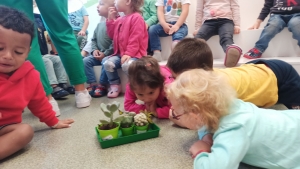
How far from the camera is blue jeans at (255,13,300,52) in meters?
1.39

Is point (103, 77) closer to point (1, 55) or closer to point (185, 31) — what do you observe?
point (185, 31)

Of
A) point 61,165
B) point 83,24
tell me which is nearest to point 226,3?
point 83,24

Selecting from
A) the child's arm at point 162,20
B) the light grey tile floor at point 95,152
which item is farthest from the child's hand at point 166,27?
the light grey tile floor at point 95,152

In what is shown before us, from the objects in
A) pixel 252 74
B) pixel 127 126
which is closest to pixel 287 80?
pixel 252 74

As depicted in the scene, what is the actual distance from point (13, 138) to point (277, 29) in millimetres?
1503

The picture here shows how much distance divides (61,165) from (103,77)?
97cm

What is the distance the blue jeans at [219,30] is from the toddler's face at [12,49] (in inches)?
43.4

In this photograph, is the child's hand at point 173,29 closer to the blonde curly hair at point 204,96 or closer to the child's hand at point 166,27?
the child's hand at point 166,27

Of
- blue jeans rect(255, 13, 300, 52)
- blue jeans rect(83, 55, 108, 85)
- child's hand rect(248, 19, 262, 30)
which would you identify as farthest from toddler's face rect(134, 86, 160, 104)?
child's hand rect(248, 19, 262, 30)

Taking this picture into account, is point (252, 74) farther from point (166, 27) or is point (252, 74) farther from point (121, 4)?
point (121, 4)

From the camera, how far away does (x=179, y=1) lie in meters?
1.76

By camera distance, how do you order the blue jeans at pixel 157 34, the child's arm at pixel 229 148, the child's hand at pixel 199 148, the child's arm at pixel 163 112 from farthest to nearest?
the blue jeans at pixel 157 34, the child's arm at pixel 163 112, the child's hand at pixel 199 148, the child's arm at pixel 229 148

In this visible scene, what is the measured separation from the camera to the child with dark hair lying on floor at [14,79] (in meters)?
0.72

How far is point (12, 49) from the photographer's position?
2.42 ft
